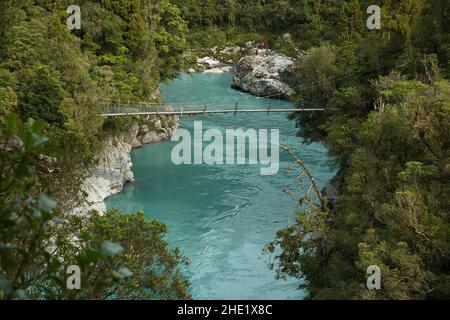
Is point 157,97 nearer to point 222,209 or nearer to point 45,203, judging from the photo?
point 222,209

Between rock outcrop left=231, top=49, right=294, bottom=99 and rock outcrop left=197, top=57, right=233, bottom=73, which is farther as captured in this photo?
rock outcrop left=197, top=57, right=233, bottom=73

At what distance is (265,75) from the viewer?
2964 centimetres

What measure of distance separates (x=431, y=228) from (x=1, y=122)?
8.34 metres

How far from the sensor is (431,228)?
7.09 meters

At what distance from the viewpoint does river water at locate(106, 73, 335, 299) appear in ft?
37.1

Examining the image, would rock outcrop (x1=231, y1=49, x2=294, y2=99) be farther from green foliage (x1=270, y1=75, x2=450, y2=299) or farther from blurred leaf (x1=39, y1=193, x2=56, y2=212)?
blurred leaf (x1=39, y1=193, x2=56, y2=212)

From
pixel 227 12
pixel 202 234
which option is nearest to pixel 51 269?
pixel 202 234

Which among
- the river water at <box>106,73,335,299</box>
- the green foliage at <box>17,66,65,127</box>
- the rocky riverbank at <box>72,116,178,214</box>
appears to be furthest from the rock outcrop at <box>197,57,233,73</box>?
the green foliage at <box>17,66,65,127</box>

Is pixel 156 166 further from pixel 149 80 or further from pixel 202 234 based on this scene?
pixel 202 234

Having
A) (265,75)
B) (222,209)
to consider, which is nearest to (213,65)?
(265,75)

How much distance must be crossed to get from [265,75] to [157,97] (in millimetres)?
10802

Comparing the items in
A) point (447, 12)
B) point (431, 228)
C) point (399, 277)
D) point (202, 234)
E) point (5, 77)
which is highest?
point (447, 12)

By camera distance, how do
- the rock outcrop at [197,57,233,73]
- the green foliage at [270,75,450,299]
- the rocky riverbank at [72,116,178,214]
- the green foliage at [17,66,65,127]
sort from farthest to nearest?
the rock outcrop at [197,57,233,73], the rocky riverbank at [72,116,178,214], the green foliage at [17,66,65,127], the green foliage at [270,75,450,299]

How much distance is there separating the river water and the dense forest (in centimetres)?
84
